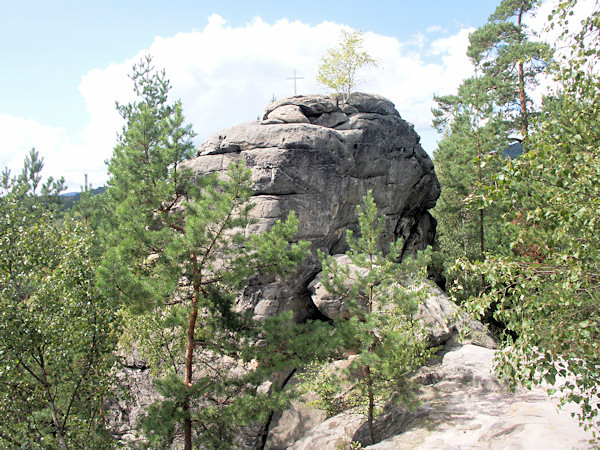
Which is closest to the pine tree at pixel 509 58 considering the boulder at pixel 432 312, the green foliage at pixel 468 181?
the green foliage at pixel 468 181

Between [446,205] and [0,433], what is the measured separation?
56.3ft

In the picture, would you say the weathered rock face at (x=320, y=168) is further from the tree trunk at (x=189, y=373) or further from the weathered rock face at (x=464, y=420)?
the weathered rock face at (x=464, y=420)

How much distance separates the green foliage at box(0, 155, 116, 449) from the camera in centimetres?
764

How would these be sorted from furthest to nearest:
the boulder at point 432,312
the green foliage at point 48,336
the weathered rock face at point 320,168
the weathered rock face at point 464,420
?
1. the weathered rock face at point 320,168
2. the boulder at point 432,312
3. the green foliage at point 48,336
4. the weathered rock face at point 464,420

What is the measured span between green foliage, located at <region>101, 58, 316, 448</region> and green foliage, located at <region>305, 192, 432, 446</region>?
1004 mm

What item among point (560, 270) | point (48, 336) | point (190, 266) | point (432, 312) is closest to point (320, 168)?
point (432, 312)

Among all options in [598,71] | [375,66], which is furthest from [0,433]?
[375,66]

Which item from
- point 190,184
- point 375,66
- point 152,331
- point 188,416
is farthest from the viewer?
point 375,66

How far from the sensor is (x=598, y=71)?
4.65 metres

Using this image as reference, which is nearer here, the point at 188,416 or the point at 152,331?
the point at 188,416

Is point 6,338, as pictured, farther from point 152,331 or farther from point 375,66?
point 375,66

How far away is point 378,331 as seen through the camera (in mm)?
9250

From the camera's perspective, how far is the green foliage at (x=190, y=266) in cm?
832

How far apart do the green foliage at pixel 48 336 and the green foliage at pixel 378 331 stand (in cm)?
469
